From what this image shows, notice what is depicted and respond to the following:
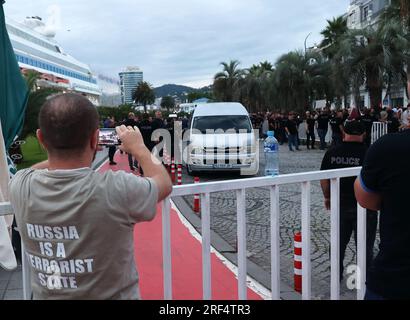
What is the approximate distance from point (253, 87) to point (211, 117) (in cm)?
3862

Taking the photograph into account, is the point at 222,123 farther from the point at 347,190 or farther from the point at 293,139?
the point at 347,190

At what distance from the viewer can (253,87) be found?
174 feet

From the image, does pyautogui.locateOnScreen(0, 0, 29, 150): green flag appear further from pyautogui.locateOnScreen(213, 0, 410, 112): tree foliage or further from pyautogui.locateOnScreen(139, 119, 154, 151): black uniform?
pyautogui.locateOnScreen(139, 119, 154, 151): black uniform

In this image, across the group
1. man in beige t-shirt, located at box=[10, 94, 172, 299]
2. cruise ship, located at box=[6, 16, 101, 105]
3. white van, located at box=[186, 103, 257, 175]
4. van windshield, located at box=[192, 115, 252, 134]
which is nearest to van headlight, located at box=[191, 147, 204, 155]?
white van, located at box=[186, 103, 257, 175]

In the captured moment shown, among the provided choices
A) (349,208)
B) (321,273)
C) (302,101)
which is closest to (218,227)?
(321,273)

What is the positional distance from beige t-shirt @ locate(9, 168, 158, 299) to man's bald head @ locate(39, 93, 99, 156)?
10 cm

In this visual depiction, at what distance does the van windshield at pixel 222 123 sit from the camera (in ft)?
49.5

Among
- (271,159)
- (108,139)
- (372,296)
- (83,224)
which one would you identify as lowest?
(372,296)

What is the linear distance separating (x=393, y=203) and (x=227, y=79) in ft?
191

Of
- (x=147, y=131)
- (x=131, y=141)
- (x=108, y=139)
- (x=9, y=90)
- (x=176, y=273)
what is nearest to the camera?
(x=131, y=141)

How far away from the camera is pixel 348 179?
4.50 m

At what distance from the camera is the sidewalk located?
4.66m

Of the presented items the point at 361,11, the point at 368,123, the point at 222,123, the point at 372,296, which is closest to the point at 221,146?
the point at 222,123
